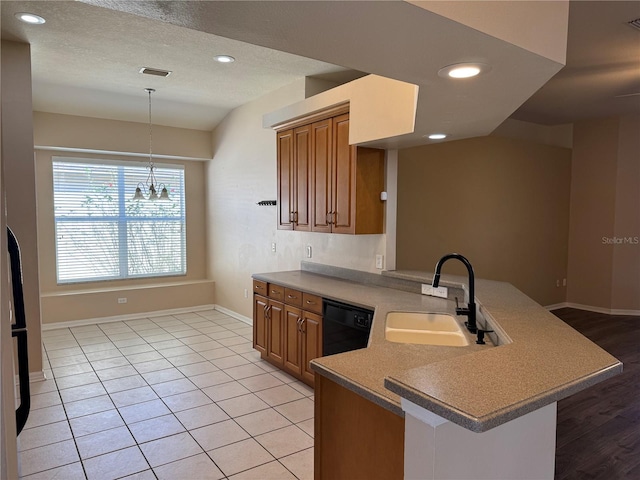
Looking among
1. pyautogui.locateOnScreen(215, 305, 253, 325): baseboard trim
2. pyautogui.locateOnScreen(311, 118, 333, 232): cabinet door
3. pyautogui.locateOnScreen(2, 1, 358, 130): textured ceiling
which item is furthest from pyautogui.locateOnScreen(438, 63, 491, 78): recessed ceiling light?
pyautogui.locateOnScreen(215, 305, 253, 325): baseboard trim

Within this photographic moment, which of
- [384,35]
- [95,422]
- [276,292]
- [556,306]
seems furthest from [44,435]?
[556,306]

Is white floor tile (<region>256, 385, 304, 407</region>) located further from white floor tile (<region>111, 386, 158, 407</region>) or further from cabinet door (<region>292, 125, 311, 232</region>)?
cabinet door (<region>292, 125, 311, 232</region>)

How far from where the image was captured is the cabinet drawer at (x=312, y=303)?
3.47m

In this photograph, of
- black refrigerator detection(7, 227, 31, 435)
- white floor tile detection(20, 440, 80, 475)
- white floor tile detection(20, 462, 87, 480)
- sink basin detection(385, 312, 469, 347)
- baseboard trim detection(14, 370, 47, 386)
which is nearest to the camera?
black refrigerator detection(7, 227, 31, 435)

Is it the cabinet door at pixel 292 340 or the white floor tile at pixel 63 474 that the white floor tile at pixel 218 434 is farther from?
the cabinet door at pixel 292 340

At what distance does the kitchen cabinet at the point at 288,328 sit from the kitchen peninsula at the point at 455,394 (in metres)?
1.27

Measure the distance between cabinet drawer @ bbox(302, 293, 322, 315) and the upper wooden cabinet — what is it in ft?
1.99

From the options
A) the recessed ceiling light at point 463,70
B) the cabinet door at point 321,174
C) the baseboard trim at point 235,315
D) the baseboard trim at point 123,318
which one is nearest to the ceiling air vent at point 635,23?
the cabinet door at point 321,174

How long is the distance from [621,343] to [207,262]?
19.0 ft

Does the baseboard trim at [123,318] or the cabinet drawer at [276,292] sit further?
the baseboard trim at [123,318]

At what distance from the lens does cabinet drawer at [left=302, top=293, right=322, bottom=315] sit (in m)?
3.47

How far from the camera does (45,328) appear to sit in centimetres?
554

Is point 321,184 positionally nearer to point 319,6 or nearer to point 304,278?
point 304,278

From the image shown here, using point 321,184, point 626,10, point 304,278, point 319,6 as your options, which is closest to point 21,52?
point 321,184
